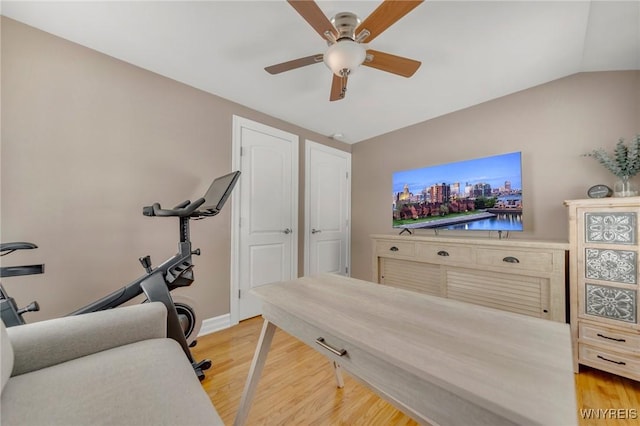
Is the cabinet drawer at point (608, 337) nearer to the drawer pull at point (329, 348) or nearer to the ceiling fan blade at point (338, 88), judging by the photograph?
the drawer pull at point (329, 348)

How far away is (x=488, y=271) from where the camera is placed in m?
2.14

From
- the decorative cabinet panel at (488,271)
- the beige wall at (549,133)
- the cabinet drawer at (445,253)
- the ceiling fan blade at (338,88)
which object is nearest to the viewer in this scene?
the ceiling fan blade at (338,88)

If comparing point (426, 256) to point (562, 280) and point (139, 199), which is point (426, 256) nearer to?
point (562, 280)

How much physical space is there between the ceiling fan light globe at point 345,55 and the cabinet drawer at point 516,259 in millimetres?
1867

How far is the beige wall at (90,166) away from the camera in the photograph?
5.16ft

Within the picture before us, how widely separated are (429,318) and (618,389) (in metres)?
1.85

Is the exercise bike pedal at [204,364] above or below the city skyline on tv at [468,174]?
below

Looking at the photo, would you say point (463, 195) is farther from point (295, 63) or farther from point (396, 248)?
point (295, 63)

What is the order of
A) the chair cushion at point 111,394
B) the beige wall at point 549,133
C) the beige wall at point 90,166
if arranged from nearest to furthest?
1. the chair cushion at point 111,394
2. the beige wall at point 90,166
3. the beige wall at point 549,133

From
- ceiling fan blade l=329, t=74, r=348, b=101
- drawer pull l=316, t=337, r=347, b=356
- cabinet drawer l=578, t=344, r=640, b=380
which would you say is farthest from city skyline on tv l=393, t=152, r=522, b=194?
drawer pull l=316, t=337, r=347, b=356

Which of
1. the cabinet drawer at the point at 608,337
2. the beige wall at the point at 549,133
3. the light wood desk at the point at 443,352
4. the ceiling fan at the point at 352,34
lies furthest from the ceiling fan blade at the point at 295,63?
the cabinet drawer at the point at 608,337

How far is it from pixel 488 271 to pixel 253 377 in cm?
205

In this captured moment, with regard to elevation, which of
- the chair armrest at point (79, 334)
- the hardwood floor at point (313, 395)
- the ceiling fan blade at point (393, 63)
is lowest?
the hardwood floor at point (313, 395)

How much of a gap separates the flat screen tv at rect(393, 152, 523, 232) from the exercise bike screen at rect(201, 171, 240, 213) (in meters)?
2.17
